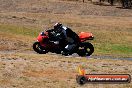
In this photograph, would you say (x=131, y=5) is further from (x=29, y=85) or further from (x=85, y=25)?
(x=29, y=85)

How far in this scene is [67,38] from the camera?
934 inches

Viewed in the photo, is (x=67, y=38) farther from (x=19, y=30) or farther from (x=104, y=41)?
(x=19, y=30)

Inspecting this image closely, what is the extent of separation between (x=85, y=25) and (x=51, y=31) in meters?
41.3

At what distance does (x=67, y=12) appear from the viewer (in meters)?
83.1

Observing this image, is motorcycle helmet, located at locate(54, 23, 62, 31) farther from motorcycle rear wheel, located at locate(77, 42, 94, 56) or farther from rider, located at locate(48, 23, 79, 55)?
motorcycle rear wheel, located at locate(77, 42, 94, 56)

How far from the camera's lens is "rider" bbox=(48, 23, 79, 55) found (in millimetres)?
23234

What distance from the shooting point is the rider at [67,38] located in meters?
23.2

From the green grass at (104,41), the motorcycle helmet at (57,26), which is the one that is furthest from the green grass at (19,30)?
the motorcycle helmet at (57,26)

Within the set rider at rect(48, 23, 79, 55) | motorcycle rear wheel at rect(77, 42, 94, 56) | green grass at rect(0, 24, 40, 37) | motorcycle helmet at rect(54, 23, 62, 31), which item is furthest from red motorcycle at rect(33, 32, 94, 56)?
green grass at rect(0, 24, 40, 37)

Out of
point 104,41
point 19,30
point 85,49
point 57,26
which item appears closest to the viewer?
point 57,26

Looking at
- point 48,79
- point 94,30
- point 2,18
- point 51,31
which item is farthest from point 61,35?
point 2,18

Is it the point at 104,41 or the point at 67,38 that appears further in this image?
the point at 104,41

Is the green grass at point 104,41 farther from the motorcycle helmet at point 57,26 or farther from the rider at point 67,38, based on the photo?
the motorcycle helmet at point 57,26

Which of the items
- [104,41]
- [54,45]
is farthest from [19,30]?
[54,45]
